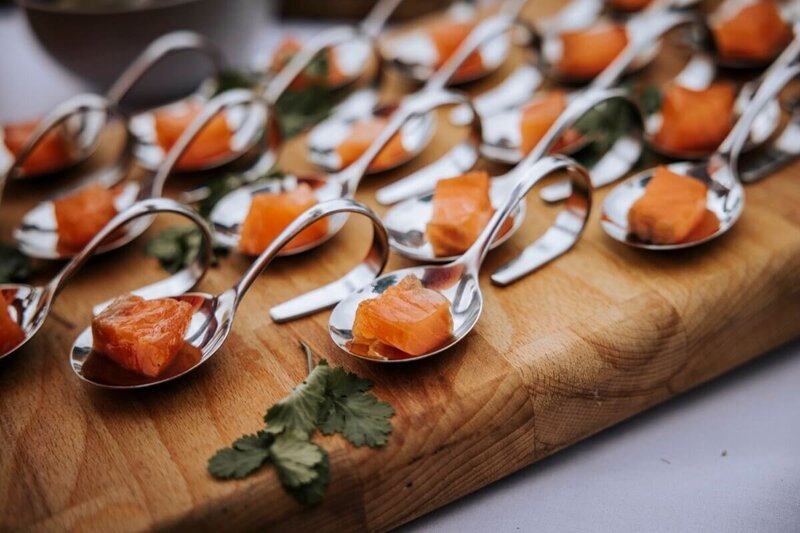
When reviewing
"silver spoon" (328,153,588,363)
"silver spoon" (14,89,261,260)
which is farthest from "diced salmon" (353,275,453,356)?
"silver spoon" (14,89,261,260)

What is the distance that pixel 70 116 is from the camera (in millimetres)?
1499

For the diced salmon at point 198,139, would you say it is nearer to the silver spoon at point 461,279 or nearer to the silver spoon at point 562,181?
the silver spoon at point 562,181

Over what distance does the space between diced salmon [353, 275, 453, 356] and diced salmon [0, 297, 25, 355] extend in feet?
1.44

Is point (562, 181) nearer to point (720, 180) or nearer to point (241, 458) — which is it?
point (720, 180)

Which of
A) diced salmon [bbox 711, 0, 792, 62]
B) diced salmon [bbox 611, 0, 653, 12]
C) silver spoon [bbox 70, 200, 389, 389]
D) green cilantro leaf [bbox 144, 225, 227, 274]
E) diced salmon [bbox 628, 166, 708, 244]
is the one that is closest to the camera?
silver spoon [bbox 70, 200, 389, 389]

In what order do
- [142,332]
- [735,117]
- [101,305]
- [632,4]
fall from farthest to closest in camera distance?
[632,4]
[735,117]
[101,305]
[142,332]

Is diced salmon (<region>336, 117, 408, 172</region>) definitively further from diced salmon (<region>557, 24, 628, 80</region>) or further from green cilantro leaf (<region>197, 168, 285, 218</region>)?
diced salmon (<region>557, 24, 628, 80</region>)

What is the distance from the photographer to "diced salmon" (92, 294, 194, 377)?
102 centimetres

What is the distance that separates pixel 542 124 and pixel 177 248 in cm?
60

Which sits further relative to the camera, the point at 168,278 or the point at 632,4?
the point at 632,4

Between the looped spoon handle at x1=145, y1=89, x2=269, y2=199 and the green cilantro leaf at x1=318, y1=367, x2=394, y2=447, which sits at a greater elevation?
the looped spoon handle at x1=145, y1=89, x2=269, y2=199

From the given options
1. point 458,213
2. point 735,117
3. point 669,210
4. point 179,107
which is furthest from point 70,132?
point 735,117

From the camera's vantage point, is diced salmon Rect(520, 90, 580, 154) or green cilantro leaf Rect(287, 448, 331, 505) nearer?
green cilantro leaf Rect(287, 448, 331, 505)

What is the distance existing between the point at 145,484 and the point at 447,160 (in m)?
0.77
